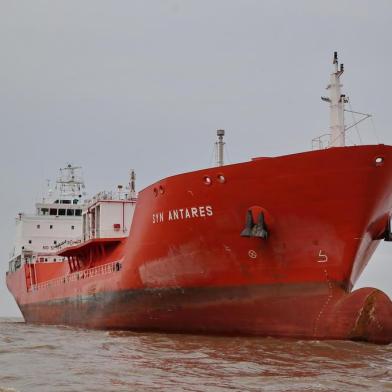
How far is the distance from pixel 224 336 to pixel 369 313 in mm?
3154

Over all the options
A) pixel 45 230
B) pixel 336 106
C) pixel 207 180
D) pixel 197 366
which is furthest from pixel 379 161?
pixel 45 230

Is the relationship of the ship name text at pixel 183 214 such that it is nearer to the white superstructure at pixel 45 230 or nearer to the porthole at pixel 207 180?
the porthole at pixel 207 180

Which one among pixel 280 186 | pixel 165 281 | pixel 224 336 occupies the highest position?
pixel 280 186

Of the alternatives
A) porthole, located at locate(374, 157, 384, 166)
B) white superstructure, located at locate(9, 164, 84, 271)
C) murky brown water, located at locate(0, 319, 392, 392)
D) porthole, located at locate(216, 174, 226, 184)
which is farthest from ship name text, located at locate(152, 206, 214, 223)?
white superstructure, located at locate(9, 164, 84, 271)

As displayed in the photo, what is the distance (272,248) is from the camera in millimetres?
12648

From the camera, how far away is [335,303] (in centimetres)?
1195

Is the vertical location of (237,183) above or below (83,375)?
above

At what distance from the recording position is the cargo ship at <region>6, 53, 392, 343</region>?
11.9 metres

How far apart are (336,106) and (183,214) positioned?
418 centimetres

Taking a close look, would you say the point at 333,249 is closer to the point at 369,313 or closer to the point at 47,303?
the point at 369,313

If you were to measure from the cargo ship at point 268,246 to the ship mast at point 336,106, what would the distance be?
25 millimetres

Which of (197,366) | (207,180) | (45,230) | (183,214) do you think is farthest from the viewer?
(45,230)

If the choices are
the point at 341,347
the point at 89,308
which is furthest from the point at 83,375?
the point at 89,308

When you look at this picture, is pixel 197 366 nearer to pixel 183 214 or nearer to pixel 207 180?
pixel 207 180
